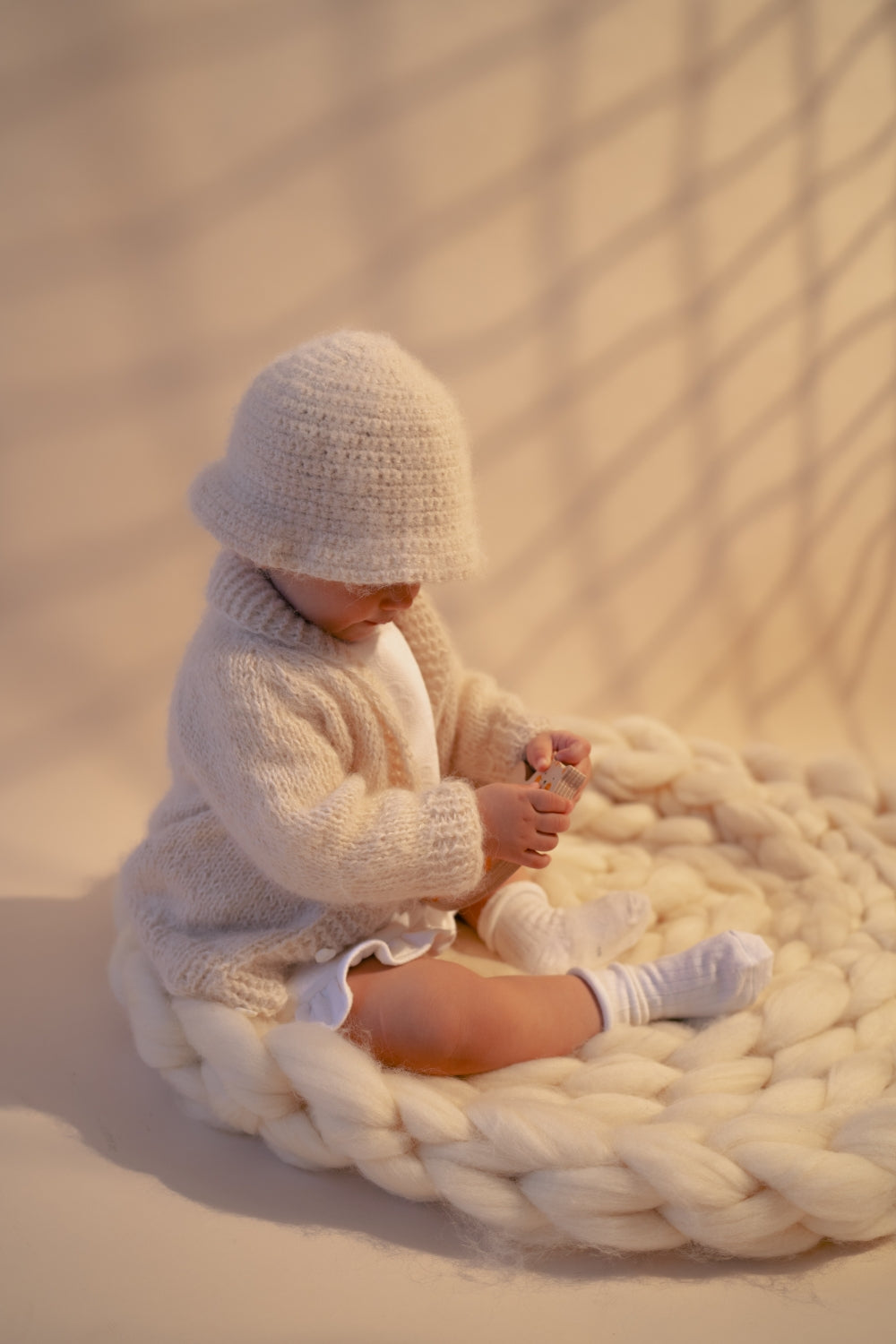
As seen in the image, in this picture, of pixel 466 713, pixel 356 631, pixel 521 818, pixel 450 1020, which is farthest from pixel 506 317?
pixel 450 1020

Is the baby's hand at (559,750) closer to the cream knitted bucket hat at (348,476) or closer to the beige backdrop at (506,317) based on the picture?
the cream knitted bucket hat at (348,476)

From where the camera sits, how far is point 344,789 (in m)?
1.00

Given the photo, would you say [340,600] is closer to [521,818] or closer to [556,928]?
[521,818]

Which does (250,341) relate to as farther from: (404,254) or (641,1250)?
(641,1250)

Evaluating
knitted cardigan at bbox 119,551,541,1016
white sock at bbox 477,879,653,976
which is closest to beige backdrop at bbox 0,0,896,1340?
knitted cardigan at bbox 119,551,541,1016

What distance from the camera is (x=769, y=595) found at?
188cm

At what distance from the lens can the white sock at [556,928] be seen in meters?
1.19

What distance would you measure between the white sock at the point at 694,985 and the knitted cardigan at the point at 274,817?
0.59 ft

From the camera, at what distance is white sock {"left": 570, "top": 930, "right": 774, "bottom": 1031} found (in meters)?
1.10

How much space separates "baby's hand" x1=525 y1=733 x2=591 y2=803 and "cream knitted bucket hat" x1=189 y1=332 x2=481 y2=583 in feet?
0.90

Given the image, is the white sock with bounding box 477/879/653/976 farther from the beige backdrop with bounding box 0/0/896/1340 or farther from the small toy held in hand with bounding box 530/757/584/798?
the beige backdrop with bounding box 0/0/896/1340

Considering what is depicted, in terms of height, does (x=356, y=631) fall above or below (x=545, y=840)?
above

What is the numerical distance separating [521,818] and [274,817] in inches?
8.3

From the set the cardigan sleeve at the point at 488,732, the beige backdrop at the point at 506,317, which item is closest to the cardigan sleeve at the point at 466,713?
the cardigan sleeve at the point at 488,732
